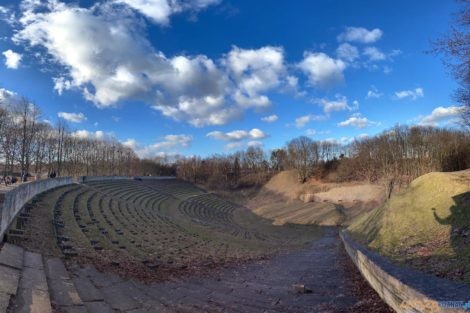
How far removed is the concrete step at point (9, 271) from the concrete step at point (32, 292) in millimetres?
127

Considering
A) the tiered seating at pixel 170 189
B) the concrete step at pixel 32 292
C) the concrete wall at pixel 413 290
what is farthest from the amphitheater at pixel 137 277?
the tiered seating at pixel 170 189

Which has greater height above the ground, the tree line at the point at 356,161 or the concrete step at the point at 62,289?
the tree line at the point at 356,161

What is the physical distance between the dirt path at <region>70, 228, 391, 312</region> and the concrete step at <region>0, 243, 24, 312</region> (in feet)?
6.27

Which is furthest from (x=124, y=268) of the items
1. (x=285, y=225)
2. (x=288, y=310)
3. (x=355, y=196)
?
(x=355, y=196)

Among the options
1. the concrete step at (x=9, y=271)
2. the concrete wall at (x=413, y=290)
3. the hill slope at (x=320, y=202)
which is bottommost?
the hill slope at (x=320, y=202)

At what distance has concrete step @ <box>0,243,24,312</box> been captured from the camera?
7002 millimetres

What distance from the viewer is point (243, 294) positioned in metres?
10.9

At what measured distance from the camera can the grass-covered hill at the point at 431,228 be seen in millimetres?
9586

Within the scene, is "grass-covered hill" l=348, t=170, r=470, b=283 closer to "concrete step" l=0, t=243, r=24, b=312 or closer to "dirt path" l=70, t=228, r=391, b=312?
"dirt path" l=70, t=228, r=391, b=312

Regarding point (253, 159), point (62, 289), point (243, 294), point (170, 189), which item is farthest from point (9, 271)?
point (253, 159)

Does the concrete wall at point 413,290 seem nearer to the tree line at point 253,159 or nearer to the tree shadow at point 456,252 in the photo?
the tree shadow at point 456,252

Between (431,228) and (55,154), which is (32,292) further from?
(55,154)

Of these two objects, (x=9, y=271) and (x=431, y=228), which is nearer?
(x=9, y=271)

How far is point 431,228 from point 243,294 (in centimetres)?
762
